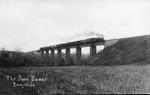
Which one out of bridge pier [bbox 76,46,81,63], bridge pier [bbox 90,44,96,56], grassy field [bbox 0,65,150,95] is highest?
grassy field [bbox 0,65,150,95]

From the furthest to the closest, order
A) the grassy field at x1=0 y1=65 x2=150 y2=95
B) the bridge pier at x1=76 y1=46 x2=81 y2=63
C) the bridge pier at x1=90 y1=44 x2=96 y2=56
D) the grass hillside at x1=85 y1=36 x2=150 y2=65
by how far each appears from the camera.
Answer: the bridge pier at x1=76 y1=46 x2=81 y2=63 < the bridge pier at x1=90 y1=44 x2=96 y2=56 < the grass hillside at x1=85 y1=36 x2=150 y2=65 < the grassy field at x1=0 y1=65 x2=150 y2=95

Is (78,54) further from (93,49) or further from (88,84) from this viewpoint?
(88,84)

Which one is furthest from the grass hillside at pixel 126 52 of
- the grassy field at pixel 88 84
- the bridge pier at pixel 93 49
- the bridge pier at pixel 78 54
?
the grassy field at pixel 88 84

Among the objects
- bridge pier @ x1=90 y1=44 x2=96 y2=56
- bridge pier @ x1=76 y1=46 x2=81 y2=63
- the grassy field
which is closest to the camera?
the grassy field

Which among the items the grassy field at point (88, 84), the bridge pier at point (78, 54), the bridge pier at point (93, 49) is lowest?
the bridge pier at point (78, 54)

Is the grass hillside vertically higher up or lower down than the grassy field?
lower down

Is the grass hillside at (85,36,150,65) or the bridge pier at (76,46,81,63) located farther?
the bridge pier at (76,46,81,63)

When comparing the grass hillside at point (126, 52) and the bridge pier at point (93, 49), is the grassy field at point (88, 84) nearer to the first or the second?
the grass hillside at point (126, 52)

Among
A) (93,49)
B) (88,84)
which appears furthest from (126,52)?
(88,84)

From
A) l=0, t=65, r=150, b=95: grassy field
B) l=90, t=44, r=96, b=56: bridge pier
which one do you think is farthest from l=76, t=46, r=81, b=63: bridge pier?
l=0, t=65, r=150, b=95: grassy field

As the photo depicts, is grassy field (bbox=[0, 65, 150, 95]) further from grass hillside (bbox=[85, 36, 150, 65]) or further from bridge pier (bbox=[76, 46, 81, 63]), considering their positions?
bridge pier (bbox=[76, 46, 81, 63])
